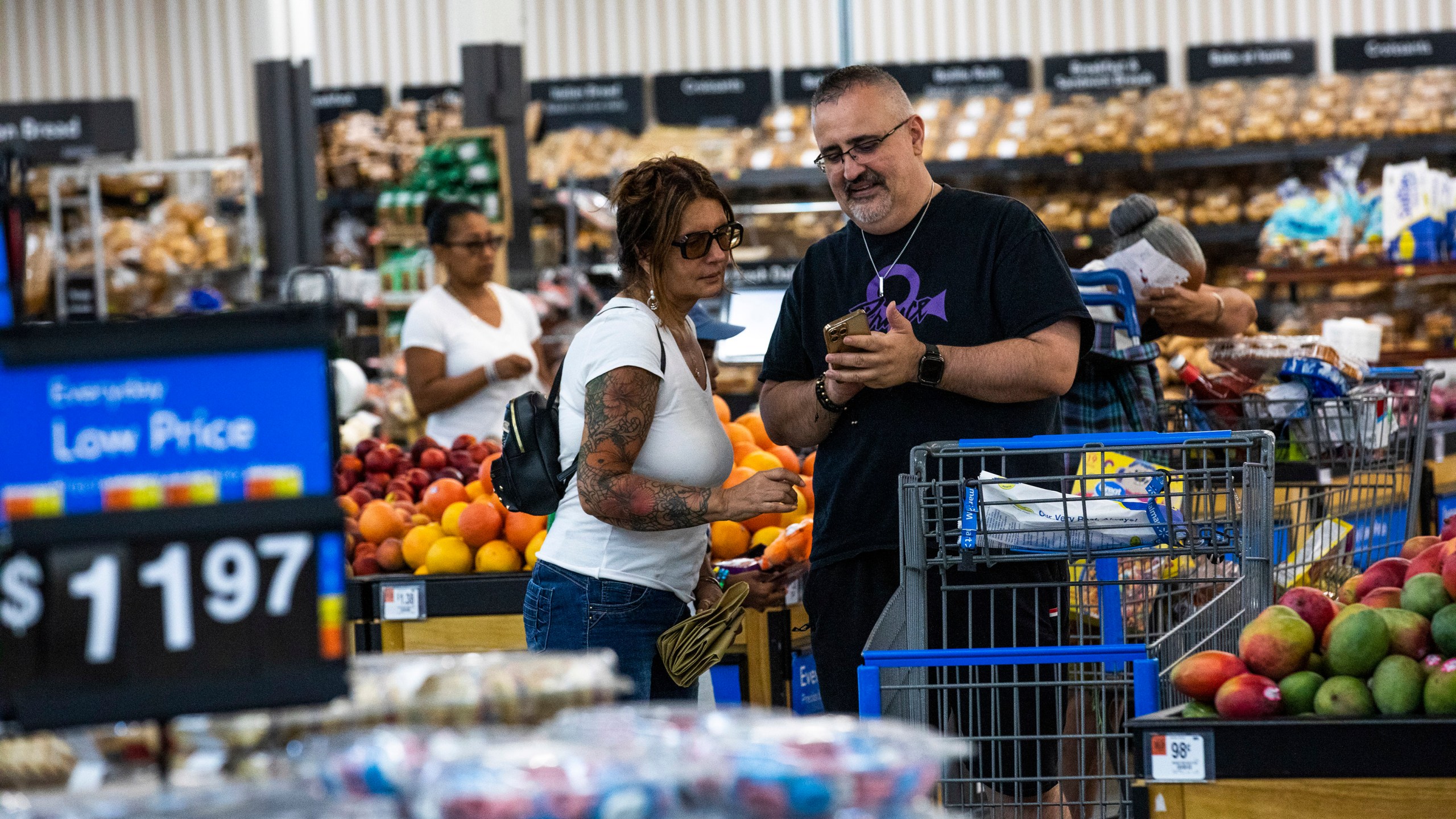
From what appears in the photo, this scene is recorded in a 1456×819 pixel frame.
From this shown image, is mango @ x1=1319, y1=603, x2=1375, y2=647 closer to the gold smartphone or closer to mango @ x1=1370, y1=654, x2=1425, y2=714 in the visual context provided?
mango @ x1=1370, y1=654, x2=1425, y2=714

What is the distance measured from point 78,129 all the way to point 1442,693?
430 inches

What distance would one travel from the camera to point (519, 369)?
470 cm

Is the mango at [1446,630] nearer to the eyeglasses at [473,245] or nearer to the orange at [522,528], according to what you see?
the orange at [522,528]

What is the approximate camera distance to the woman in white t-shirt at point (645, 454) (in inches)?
93.5

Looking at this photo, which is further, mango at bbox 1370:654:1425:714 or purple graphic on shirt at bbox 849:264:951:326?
purple graphic on shirt at bbox 849:264:951:326

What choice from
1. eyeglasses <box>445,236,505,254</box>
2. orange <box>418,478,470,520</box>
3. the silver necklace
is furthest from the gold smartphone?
eyeglasses <box>445,236,505,254</box>

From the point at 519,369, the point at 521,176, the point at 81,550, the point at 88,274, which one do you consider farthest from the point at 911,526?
the point at 88,274

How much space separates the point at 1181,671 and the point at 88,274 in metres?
7.83

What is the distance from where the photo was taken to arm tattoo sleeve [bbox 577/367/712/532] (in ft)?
7.75

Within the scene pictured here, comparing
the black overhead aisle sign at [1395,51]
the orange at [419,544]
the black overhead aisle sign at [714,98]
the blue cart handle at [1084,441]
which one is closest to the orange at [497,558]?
the orange at [419,544]

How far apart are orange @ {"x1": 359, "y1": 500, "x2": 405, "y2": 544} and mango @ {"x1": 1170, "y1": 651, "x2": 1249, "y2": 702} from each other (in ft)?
7.38

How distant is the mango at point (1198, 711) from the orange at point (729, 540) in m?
1.57

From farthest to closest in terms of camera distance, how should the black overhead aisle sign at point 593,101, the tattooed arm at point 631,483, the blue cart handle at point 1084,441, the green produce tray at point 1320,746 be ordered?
the black overhead aisle sign at point 593,101 → the tattooed arm at point 631,483 → the blue cart handle at point 1084,441 → the green produce tray at point 1320,746

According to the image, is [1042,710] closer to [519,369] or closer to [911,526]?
[911,526]
